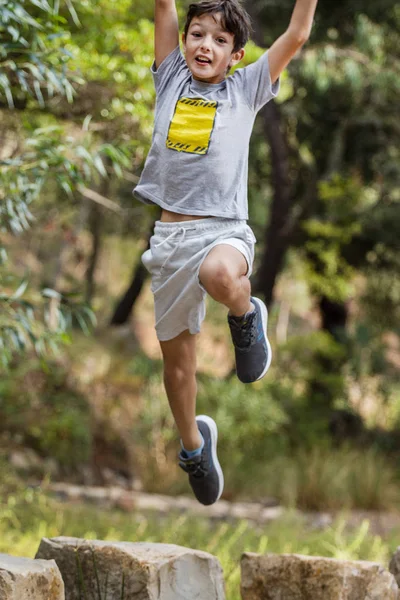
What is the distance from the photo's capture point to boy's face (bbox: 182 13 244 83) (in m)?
2.49

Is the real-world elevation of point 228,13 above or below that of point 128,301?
above

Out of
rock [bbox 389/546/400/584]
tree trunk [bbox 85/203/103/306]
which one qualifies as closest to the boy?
rock [bbox 389/546/400/584]

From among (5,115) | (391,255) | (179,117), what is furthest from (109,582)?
(391,255)

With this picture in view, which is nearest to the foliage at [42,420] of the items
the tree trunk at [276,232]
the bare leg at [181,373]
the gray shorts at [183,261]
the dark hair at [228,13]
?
the tree trunk at [276,232]

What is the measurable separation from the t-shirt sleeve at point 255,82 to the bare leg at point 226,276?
0.49m

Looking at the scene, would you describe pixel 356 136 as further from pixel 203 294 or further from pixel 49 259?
pixel 49 259

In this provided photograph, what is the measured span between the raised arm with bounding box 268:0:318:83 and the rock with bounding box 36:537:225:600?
156cm

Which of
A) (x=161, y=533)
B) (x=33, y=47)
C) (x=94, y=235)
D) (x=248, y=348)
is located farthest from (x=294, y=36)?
(x=94, y=235)

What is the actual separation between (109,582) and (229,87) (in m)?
1.62

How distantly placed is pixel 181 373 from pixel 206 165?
2.33 feet

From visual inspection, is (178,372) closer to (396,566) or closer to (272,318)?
(396,566)

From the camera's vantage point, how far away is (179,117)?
264cm

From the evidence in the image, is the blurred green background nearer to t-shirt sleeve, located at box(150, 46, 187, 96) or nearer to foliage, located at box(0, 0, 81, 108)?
foliage, located at box(0, 0, 81, 108)

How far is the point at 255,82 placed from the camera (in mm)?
2695
